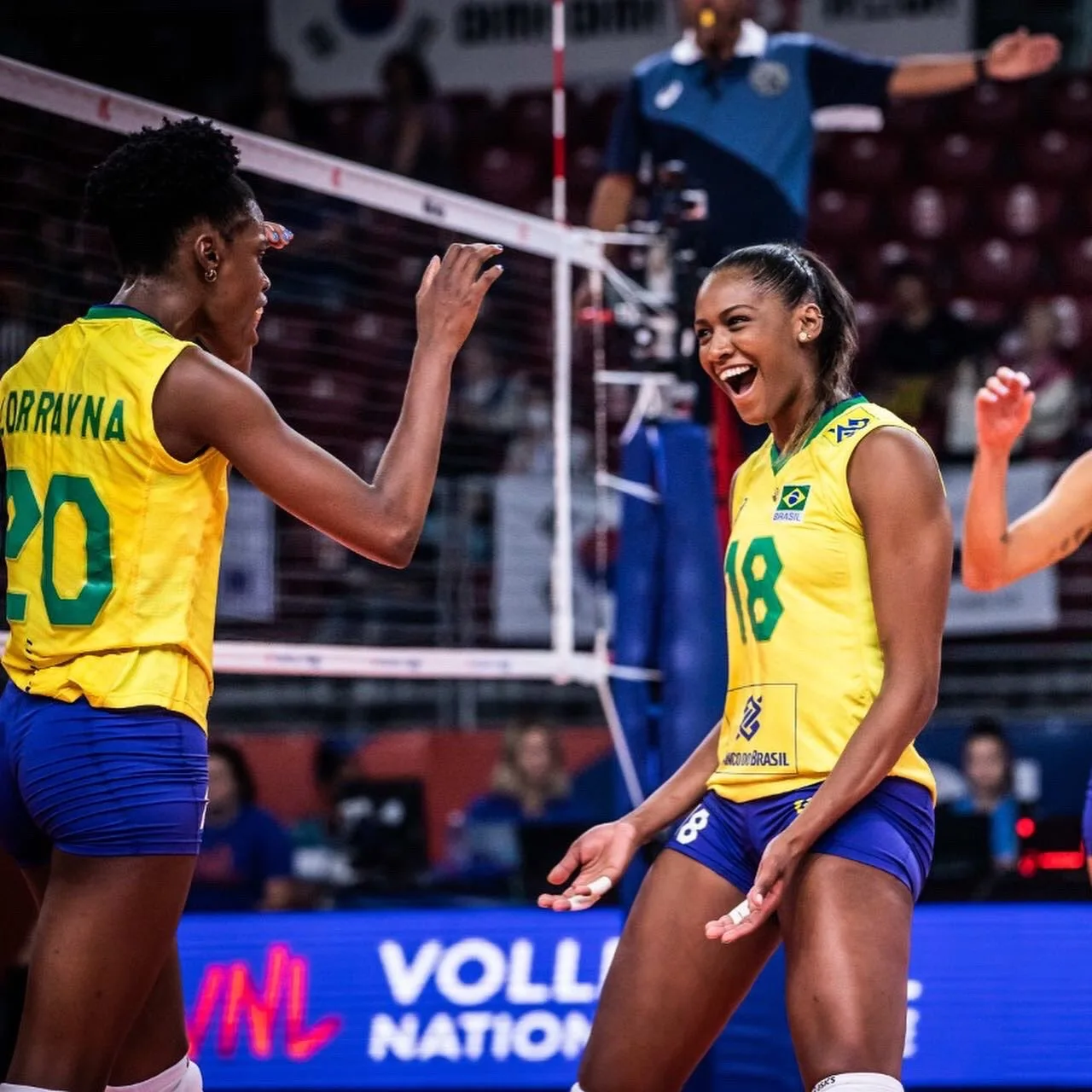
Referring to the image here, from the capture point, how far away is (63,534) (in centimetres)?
276

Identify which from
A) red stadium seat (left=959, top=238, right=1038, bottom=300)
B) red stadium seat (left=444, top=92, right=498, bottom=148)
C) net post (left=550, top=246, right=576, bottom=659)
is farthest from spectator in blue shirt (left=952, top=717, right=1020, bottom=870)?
red stadium seat (left=444, top=92, right=498, bottom=148)

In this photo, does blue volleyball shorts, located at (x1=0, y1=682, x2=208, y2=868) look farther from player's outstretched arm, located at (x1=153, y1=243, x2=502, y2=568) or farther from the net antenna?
the net antenna

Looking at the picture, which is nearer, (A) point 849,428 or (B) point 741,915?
(B) point 741,915

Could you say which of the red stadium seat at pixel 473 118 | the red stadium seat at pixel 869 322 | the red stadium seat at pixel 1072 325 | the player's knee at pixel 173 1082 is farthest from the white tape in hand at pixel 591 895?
the red stadium seat at pixel 473 118

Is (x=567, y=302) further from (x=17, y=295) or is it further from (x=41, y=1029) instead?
(x=41, y=1029)

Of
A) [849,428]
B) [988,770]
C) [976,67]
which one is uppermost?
[976,67]

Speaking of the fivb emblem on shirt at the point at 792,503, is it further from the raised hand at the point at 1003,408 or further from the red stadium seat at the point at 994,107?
the red stadium seat at the point at 994,107

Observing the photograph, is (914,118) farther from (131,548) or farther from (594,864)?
(131,548)

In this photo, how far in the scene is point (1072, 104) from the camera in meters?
12.3

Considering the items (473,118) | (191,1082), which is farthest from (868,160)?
(191,1082)

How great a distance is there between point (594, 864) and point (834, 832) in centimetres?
50

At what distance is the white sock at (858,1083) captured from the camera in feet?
9.06

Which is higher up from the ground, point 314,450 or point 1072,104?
point 1072,104

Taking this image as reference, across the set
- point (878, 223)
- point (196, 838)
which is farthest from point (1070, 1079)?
point (878, 223)
